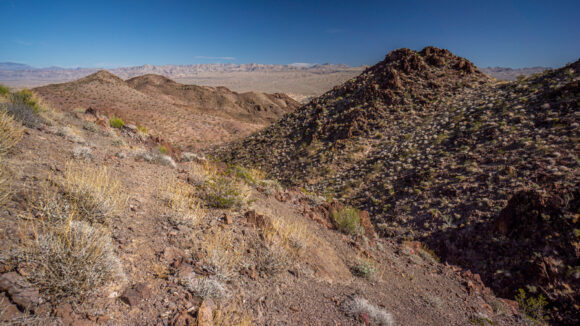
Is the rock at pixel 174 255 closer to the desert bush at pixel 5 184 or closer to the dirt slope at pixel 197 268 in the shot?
the dirt slope at pixel 197 268

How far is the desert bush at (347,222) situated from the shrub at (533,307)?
3117mm

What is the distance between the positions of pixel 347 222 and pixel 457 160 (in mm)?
5326

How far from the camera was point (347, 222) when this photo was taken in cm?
613

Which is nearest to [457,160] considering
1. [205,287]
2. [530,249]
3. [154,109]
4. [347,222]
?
[530,249]

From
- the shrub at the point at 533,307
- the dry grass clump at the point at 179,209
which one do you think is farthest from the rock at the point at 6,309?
the shrub at the point at 533,307

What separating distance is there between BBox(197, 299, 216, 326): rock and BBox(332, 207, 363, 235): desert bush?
4183 mm

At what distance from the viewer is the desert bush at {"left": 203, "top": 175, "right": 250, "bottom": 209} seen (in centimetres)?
477

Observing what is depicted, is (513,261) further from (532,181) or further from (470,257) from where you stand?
(532,181)

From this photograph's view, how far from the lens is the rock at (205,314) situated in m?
2.26

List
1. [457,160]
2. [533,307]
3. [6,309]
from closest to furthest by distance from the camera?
[6,309]
[533,307]
[457,160]

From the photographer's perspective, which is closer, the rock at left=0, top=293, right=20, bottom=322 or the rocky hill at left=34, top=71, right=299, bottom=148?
the rock at left=0, top=293, right=20, bottom=322

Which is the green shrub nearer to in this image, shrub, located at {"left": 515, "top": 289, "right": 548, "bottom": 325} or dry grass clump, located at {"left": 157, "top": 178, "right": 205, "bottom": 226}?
dry grass clump, located at {"left": 157, "top": 178, "right": 205, "bottom": 226}

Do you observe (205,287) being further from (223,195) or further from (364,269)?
(364,269)

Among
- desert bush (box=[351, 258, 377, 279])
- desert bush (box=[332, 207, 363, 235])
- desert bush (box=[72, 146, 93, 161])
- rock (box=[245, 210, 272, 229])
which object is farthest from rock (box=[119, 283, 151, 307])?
desert bush (box=[332, 207, 363, 235])
